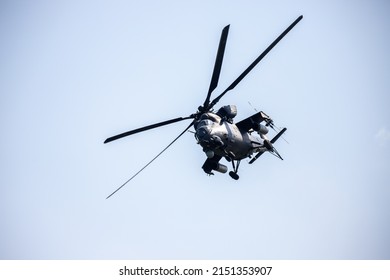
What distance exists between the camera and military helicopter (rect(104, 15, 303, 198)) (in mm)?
26191

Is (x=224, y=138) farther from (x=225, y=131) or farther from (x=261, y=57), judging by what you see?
(x=261, y=57)

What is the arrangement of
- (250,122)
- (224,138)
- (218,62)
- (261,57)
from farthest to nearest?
(250,122) < (224,138) < (261,57) < (218,62)

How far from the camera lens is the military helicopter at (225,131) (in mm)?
26191

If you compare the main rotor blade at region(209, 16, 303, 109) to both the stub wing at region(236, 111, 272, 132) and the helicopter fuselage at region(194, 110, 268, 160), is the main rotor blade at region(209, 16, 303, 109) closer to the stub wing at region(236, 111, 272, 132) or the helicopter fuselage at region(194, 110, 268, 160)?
the helicopter fuselage at region(194, 110, 268, 160)

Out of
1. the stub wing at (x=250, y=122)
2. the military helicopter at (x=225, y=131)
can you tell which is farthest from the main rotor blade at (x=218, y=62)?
the stub wing at (x=250, y=122)

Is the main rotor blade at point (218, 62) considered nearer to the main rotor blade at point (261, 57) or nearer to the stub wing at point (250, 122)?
the main rotor blade at point (261, 57)

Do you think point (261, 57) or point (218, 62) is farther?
point (261, 57)

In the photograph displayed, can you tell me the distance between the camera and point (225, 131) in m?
27.8

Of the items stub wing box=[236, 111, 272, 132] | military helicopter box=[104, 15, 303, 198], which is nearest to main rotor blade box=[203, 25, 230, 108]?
military helicopter box=[104, 15, 303, 198]

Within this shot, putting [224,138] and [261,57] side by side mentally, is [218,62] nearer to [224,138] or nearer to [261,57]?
[261,57]

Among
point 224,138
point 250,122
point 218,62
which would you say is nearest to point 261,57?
point 218,62

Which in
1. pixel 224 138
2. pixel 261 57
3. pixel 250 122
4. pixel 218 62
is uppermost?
pixel 261 57

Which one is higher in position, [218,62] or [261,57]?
[261,57]

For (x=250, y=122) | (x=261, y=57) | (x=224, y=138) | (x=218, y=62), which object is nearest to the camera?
(x=218, y=62)
